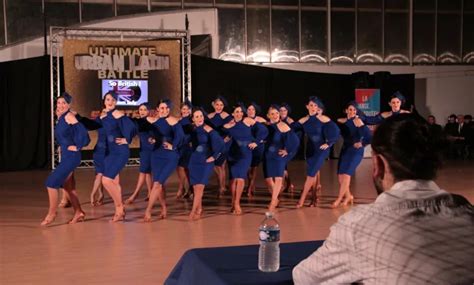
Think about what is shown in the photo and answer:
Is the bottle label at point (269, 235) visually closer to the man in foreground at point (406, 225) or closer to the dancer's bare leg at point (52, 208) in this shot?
the man in foreground at point (406, 225)

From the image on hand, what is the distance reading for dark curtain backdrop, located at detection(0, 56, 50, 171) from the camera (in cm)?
1290

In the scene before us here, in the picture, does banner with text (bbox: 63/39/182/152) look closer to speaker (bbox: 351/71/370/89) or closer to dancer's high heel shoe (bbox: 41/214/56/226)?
speaker (bbox: 351/71/370/89)

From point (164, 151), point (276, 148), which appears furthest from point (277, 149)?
point (164, 151)

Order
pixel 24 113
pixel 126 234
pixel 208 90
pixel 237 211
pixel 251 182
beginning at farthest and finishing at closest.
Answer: pixel 208 90, pixel 24 113, pixel 251 182, pixel 237 211, pixel 126 234

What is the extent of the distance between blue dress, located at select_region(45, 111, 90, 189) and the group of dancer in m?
0.01

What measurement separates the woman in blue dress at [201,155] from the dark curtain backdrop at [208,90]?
22.1 feet

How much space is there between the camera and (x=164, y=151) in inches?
283

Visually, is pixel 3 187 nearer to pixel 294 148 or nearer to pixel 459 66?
pixel 294 148

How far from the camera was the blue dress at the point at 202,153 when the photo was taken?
7211mm

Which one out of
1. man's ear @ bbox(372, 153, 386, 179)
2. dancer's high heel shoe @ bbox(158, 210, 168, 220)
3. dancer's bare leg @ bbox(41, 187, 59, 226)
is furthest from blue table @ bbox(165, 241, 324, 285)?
dancer's high heel shoe @ bbox(158, 210, 168, 220)

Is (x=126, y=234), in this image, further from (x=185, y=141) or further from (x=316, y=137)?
(x=316, y=137)

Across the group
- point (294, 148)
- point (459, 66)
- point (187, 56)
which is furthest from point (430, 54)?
point (294, 148)

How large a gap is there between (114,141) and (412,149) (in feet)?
18.4

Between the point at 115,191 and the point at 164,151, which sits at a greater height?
the point at 164,151
